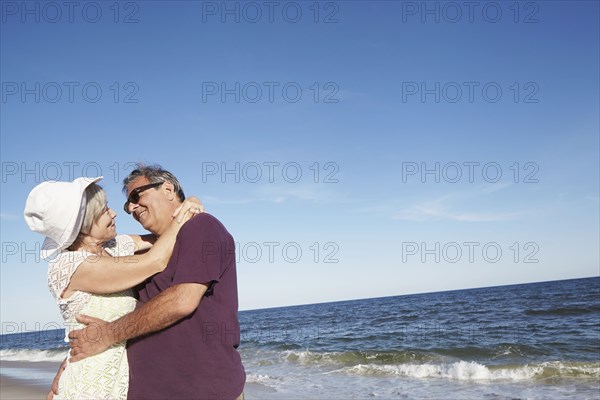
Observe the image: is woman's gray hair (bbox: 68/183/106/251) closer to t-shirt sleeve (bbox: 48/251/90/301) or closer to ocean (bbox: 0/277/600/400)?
t-shirt sleeve (bbox: 48/251/90/301)

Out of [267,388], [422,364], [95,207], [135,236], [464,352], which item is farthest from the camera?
[464,352]

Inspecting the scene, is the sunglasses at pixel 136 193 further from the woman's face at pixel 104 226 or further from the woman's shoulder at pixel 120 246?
the woman's shoulder at pixel 120 246

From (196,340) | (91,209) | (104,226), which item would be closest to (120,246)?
(104,226)

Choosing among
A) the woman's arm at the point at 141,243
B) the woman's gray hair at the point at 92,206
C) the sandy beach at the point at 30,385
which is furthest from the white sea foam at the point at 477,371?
the woman's gray hair at the point at 92,206

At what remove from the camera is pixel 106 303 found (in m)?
2.38

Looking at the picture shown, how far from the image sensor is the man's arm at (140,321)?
2.18 meters

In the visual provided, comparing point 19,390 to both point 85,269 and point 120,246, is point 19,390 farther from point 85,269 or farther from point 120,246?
point 85,269

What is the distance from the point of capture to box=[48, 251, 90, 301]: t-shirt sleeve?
229 centimetres

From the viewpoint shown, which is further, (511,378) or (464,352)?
(464,352)

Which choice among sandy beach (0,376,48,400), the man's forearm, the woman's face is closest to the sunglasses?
the woman's face

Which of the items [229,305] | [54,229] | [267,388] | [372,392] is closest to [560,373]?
[372,392]

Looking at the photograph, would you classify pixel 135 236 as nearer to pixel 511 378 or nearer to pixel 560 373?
pixel 511 378

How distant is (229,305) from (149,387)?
0.51 m

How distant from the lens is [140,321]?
2232 mm
